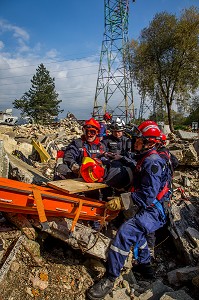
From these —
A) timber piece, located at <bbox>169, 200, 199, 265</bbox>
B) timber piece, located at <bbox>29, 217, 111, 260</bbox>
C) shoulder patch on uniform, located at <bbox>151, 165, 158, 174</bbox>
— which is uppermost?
shoulder patch on uniform, located at <bbox>151, 165, 158, 174</bbox>

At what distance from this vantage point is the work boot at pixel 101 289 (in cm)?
278

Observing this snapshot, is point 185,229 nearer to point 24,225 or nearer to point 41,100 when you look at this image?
point 24,225

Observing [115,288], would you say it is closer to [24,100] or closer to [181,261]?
[181,261]

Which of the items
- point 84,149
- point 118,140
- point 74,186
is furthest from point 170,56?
point 74,186

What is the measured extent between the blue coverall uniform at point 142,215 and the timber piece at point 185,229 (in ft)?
2.05

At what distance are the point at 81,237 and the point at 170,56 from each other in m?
19.6

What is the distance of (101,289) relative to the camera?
2.82 m

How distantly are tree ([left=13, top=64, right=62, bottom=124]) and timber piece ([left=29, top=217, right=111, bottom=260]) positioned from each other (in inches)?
1428

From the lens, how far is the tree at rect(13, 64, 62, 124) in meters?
39.8

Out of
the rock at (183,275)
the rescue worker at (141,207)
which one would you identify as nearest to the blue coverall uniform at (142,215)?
the rescue worker at (141,207)

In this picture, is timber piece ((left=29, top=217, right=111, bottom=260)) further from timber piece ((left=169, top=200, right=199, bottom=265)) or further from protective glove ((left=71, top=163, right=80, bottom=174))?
timber piece ((left=169, top=200, right=199, bottom=265))

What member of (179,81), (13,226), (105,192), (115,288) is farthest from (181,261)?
(179,81)

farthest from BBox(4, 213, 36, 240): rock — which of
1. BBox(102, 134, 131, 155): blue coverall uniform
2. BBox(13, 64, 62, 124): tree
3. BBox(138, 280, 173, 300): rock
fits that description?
BBox(13, 64, 62, 124): tree

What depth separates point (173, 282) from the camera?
10.8 ft
